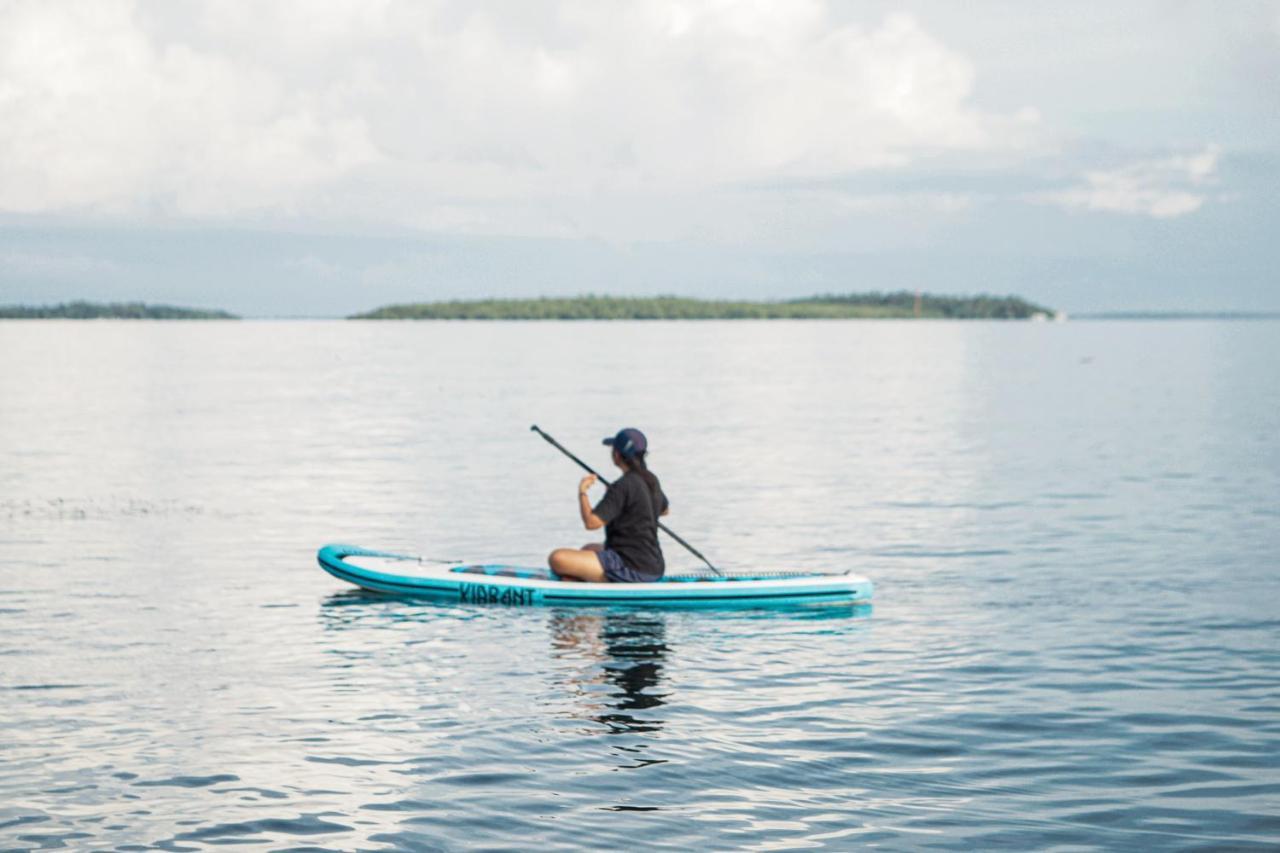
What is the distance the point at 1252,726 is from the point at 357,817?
24.8ft

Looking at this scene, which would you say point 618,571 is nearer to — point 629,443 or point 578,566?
point 578,566

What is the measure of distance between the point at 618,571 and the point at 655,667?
292 cm

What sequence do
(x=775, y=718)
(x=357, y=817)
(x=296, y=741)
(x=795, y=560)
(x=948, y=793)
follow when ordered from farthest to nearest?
(x=795, y=560)
(x=775, y=718)
(x=296, y=741)
(x=948, y=793)
(x=357, y=817)

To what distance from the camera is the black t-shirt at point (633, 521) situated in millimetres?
16859

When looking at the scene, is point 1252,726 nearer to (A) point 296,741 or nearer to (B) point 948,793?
(B) point 948,793

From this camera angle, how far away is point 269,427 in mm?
46875

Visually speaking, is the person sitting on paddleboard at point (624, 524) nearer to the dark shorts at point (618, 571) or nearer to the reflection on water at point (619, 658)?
the dark shorts at point (618, 571)

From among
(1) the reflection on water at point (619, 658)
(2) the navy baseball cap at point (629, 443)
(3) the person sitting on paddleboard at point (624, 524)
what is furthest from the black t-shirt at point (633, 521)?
(1) the reflection on water at point (619, 658)

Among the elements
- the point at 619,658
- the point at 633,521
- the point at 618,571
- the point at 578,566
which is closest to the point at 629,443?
the point at 633,521

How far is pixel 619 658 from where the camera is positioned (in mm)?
15406

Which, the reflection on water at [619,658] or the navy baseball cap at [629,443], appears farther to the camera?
the navy baseball cap at [629,443]

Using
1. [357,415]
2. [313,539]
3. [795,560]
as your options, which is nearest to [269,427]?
[357,415]

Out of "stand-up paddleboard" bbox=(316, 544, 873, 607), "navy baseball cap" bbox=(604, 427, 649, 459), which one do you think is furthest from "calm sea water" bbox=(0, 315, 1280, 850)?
"navy baseball cap" bbox=(604, 427, 649, 459)

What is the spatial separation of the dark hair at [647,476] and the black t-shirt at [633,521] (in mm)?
25
